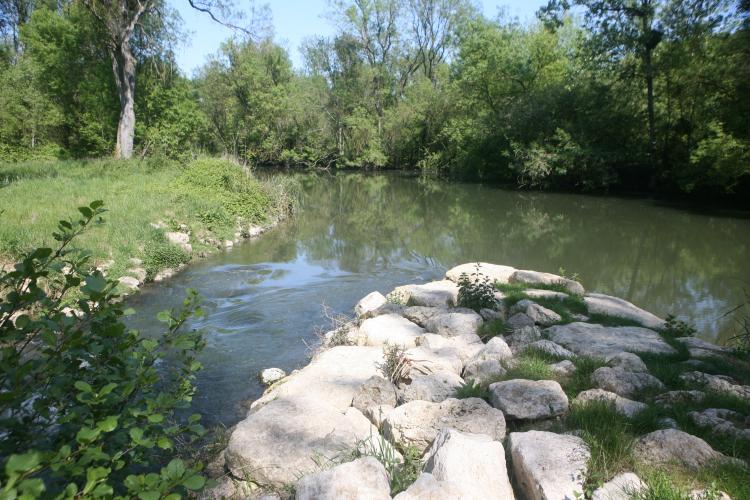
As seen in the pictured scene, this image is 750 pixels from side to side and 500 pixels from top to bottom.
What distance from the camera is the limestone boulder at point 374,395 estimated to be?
4.12 meters

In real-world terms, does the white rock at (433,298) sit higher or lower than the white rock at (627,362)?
lower

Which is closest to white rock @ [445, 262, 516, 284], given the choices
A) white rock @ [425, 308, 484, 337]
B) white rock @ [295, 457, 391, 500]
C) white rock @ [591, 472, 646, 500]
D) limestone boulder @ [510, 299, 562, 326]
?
limestone boulder @ [510, 299, 562, 326]

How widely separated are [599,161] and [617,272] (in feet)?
47.2

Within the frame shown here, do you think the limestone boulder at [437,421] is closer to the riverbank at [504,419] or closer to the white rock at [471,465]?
the riverbank at [504,419]

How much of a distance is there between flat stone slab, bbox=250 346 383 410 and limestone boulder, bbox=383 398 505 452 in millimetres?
763

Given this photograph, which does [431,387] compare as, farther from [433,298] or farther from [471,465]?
[433,298]

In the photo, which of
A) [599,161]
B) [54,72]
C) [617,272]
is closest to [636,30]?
[599,161]

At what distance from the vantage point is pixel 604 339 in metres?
5.46

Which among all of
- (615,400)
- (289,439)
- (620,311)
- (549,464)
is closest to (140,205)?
(289,439)

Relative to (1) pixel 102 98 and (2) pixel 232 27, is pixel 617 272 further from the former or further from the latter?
(1) pixel 102 98

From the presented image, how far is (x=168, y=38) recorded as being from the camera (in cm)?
2272

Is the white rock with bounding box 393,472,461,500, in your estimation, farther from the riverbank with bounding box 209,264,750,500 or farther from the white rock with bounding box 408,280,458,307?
the white rock with bounding box 408,280,458,307

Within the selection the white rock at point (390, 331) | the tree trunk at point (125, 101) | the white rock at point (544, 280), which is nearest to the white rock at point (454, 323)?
the white rock at point (390, 331)

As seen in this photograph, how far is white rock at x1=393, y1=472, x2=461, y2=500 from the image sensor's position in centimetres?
263
